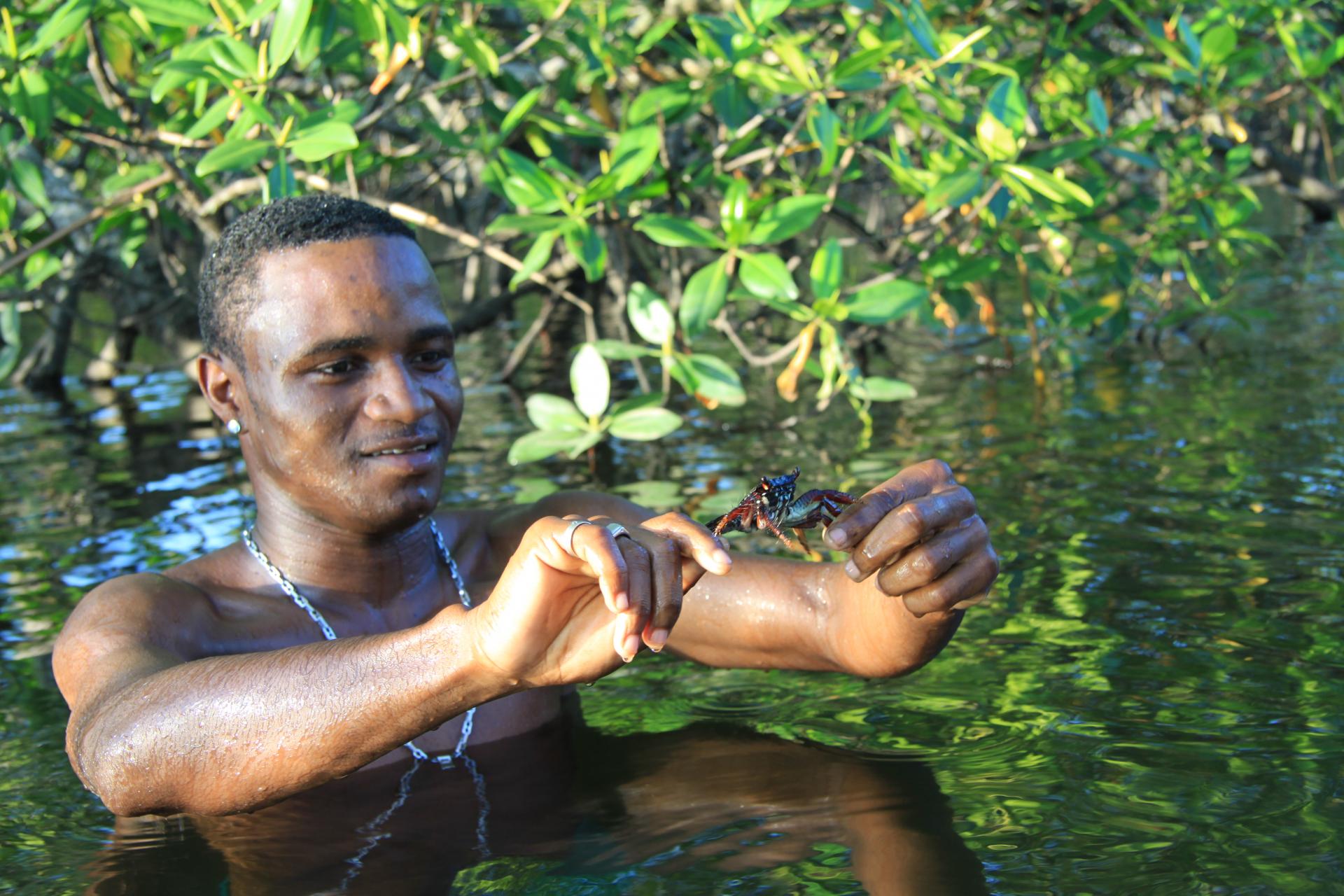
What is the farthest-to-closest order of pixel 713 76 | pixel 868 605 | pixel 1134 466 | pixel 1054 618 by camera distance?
pixel 1134 466, pixel 713 76, pixel 1054 618, pixel 868 605

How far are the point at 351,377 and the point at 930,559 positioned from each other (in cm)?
113

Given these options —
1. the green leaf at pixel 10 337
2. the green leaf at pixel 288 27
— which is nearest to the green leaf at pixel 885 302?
the green leaf at pixel 288 27

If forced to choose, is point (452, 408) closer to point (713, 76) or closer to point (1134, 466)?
point (713, 76)

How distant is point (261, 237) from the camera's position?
2502 millimetres

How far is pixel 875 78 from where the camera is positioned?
12.6 feet

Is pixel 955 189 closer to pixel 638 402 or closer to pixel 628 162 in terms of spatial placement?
pixel 628 162

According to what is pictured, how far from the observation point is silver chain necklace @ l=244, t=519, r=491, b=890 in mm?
2463

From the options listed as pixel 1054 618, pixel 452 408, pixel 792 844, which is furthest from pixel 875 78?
pixel 792 844

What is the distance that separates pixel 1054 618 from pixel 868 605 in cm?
114

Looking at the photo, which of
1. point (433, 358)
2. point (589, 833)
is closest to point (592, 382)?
point (433, 358)

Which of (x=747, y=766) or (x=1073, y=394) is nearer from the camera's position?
(x=747, y=766)

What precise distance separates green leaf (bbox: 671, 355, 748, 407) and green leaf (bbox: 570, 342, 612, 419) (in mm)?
253

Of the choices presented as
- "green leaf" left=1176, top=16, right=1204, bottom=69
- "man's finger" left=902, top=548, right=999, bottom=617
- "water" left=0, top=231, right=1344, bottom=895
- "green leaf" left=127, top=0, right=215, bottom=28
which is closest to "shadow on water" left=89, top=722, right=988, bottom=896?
"water" left=0, top=231, right=1344, bottom=895

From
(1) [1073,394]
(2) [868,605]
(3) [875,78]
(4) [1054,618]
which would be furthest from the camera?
(1) [1073,394]
